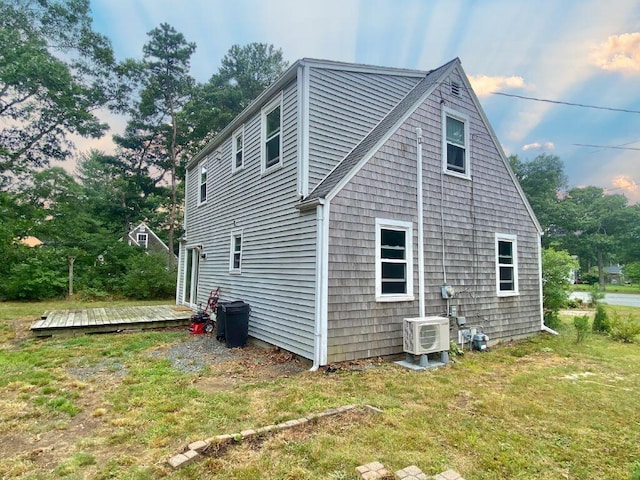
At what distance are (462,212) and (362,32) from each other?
19.5 ft

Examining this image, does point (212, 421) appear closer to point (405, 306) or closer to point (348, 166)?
point (405, 306)

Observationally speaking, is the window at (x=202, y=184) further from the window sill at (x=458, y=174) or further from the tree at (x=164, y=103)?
the tree at (x=164, y=103)


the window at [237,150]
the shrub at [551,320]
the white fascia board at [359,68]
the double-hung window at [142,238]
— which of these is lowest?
the shrub at [551,320]

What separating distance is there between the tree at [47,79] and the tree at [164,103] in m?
1.88

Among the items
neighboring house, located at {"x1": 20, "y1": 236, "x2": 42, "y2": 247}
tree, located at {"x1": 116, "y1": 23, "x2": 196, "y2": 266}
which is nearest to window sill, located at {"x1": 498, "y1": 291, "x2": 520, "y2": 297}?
tree, located at {"x1": 116, "y1": 23, "x2": 196, "y2": 266}

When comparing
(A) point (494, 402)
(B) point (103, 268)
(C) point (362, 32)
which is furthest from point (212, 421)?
(B) point (103, 268)

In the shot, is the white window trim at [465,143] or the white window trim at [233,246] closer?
the white window trim at [465,143]

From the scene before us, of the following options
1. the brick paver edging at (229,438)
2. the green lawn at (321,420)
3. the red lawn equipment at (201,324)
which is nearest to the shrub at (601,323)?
the green lawn at (321,420)

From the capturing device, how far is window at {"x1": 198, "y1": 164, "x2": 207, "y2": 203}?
1171cm

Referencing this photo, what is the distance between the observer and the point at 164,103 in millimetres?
22312

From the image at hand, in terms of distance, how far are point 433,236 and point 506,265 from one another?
2695 mm

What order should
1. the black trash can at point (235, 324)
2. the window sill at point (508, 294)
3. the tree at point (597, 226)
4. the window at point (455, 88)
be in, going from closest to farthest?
the black trash can at point (235, 324), the window at point (455, 88), the window sill at point (508, 294), the tree at point (597, 226)

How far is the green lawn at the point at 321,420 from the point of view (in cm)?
277

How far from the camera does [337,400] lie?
4.16m
